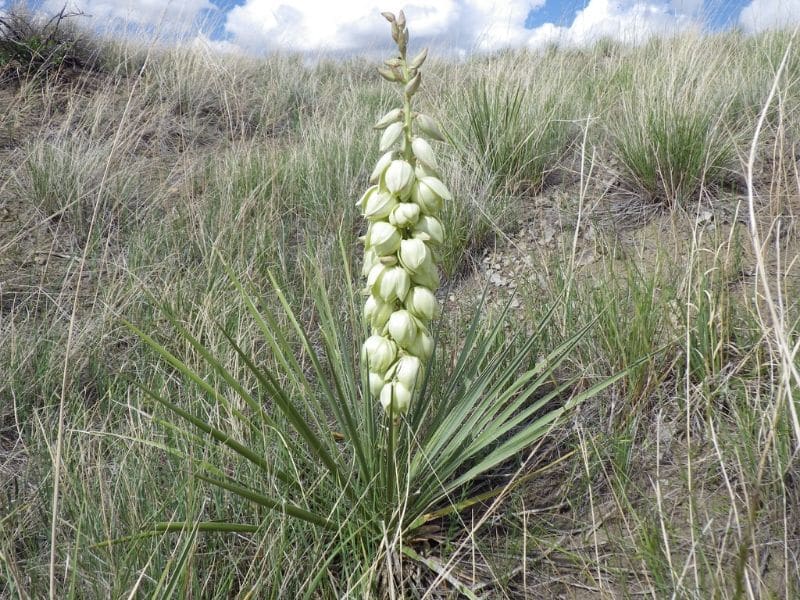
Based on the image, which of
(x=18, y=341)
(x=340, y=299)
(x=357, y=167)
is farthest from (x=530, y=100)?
(x=18, y=341)

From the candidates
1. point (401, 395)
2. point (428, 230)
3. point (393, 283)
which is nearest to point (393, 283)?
point (393, 283)

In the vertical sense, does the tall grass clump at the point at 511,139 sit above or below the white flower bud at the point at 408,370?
above

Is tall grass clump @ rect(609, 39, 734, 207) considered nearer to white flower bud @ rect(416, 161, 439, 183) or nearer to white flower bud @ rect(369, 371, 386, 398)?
white flower bud @ rect(416, 161, 439, 183)

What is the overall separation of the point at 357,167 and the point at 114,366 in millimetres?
1611

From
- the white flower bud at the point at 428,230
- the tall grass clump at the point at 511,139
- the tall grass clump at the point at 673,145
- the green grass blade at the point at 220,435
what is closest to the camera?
the green grass blade at the point at 220,435

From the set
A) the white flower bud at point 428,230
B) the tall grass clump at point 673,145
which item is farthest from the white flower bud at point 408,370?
the tall grass clump at point 673,145

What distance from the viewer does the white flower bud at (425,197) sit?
1.00 metres

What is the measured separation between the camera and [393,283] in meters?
1.02

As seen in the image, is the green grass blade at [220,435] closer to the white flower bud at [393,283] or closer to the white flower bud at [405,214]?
the white flower bud at [393,283]

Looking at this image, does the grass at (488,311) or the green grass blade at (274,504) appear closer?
the green grass blade at (274,504)

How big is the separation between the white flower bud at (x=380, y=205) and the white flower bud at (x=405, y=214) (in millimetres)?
12

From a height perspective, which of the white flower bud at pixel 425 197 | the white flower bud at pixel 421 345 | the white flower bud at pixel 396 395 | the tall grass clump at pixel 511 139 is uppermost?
the tall grass clump at pixel 511 139

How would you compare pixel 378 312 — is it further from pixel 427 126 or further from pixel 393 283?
pixel 427 126

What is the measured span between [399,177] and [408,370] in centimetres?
36
